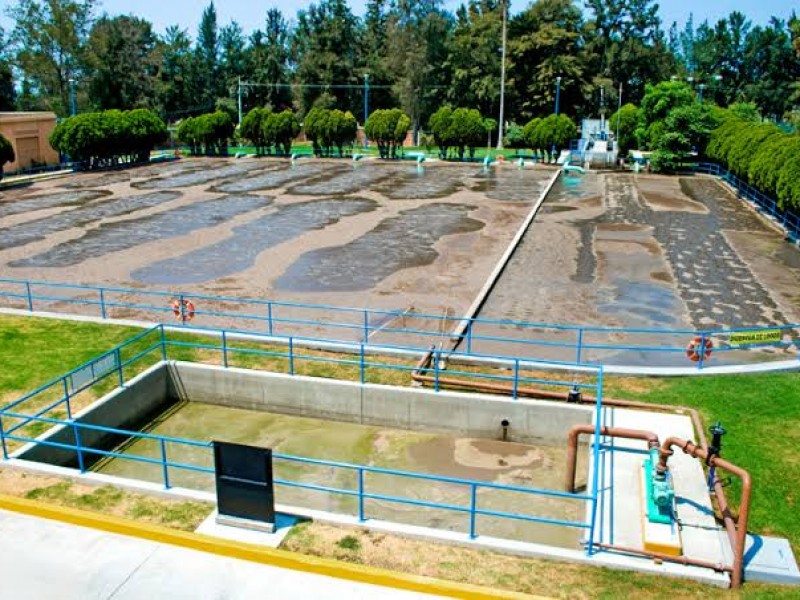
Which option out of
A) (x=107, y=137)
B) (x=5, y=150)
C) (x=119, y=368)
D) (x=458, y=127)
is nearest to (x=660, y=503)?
(x=119, y=368)

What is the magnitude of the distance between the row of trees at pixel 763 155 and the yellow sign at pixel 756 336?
48.3ft

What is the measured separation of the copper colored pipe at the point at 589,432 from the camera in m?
11.3

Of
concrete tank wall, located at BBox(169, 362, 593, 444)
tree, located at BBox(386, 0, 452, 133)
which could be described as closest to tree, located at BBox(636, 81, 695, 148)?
tree, located at BBox(386, 0, 452, 133)

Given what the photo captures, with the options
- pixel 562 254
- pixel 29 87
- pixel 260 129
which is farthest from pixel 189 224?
pixel 29 87

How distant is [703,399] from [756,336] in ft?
6.99

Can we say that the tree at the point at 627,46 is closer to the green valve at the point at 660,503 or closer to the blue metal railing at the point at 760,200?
the blue metal railing at the point at 760,200

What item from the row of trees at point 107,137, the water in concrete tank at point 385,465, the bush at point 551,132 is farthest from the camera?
the bush at point 551,132

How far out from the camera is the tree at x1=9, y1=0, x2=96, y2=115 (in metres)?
75.6

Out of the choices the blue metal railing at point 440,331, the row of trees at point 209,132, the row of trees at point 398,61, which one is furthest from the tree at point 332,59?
→ the blue metal railing at point 440,331

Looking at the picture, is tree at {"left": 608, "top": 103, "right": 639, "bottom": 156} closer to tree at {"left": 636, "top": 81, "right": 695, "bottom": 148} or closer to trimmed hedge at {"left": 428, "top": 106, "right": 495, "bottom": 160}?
tree at {"left": 636, "top": 81, "right": 695, "bottom": 148}

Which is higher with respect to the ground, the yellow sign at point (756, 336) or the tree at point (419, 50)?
the tree at point (419, 50)

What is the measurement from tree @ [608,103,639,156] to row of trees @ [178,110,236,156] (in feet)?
114

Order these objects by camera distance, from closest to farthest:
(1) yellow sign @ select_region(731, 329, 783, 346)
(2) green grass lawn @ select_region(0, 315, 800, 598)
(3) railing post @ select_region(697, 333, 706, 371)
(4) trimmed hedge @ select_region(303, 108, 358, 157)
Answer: (2) green grass lawn @ select_region(0, 315, 800, 598) → (1) yellow sign @ select_region(731, 329, 783, 346) → (3) railing post @ select_region(697, 333, 706, 371) → (4) trimmed hedge @ select_region(303, 108, 358, 157)

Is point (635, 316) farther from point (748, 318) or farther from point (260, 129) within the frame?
point (260, 129)
